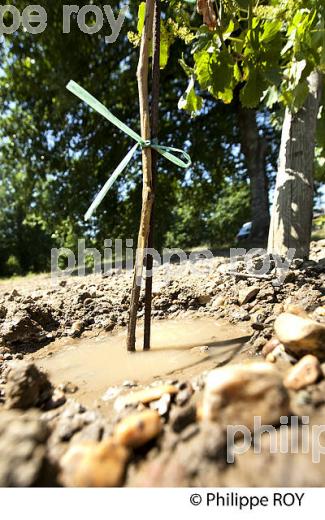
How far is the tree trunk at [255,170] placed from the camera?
836cm

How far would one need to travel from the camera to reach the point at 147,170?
2211 mm

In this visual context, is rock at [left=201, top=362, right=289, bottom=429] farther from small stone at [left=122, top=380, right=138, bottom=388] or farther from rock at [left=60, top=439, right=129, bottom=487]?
small stone at [left=122, top=380, right=138, bottom=388]

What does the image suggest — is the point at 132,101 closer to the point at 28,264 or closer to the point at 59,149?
the point at 59,149

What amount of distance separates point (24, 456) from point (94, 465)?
8.4 inches

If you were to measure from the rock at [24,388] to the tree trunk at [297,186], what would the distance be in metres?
2.72

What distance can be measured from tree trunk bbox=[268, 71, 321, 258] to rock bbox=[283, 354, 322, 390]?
2.32 metres

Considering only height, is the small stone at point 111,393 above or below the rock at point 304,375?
below

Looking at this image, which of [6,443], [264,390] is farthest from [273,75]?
[6,443]

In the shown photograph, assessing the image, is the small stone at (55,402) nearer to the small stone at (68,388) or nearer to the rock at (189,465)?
the small stone at (68,388)

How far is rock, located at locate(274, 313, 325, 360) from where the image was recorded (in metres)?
1.44

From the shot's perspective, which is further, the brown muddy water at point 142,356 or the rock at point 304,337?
the brown muddy water at point 142,356

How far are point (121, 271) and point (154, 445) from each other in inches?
155

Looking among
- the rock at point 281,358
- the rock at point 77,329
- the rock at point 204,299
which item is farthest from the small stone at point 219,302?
the rock at point 281,358

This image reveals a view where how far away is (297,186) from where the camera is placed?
362 centimetres
